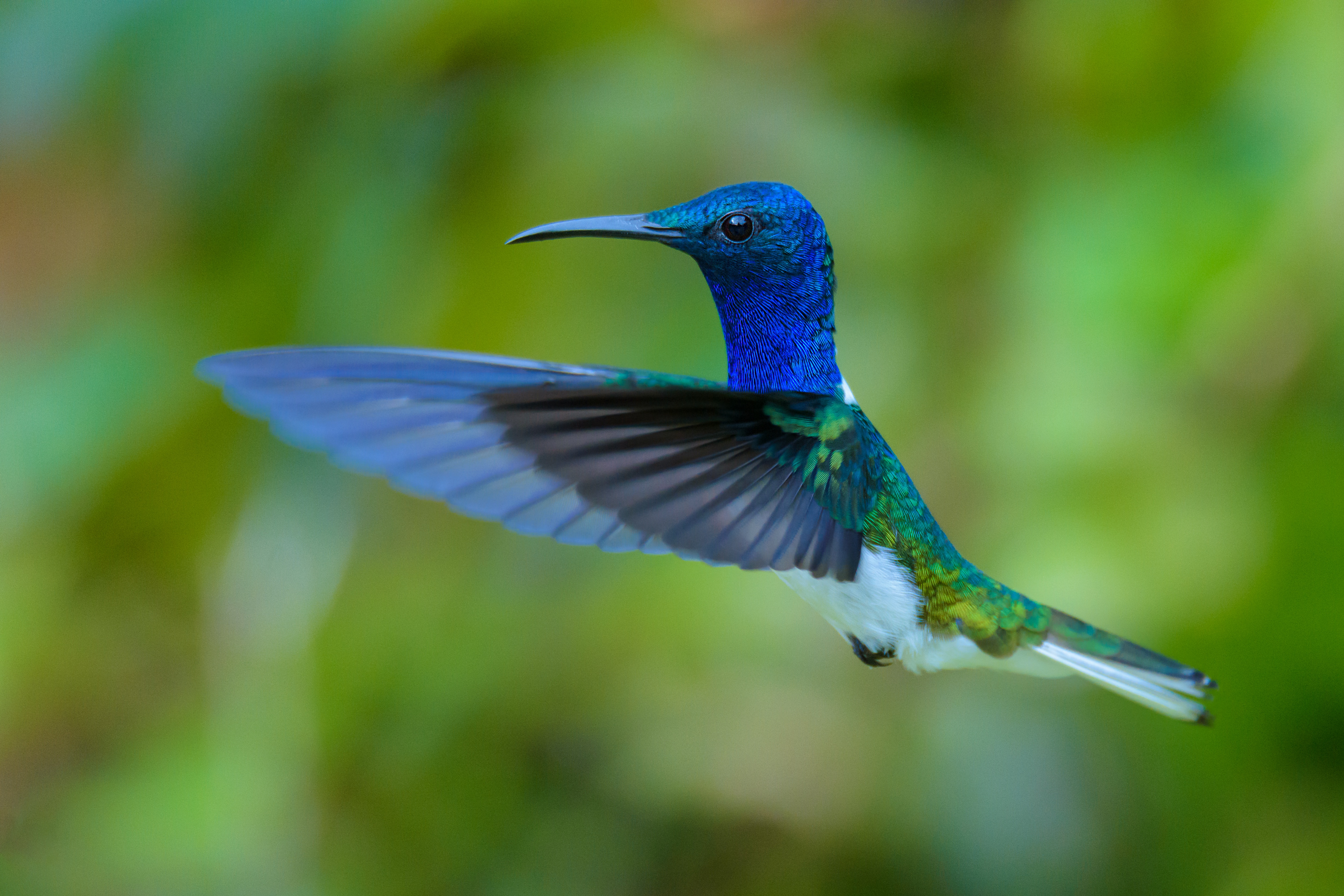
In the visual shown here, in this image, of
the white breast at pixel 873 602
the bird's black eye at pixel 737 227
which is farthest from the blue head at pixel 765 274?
the white breast at pixel 873 602

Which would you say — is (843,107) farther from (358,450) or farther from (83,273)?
(358,450)

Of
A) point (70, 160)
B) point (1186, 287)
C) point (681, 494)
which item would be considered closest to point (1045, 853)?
point (1186, 287)

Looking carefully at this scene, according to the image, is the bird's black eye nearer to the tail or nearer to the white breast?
the white breast

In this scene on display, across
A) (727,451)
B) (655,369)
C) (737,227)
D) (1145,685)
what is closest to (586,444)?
(727,451)

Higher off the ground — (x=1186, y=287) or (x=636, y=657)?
(x=1186, y=287)

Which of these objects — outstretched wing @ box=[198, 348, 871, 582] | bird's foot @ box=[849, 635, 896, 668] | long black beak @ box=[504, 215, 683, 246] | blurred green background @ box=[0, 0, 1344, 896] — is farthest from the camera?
blurred green background @ box=[0, 0, 1344, 896]

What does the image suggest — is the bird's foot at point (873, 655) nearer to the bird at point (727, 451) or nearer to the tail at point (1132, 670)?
the bird at point (727, 451)

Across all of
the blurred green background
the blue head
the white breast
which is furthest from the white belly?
the blurred green background
